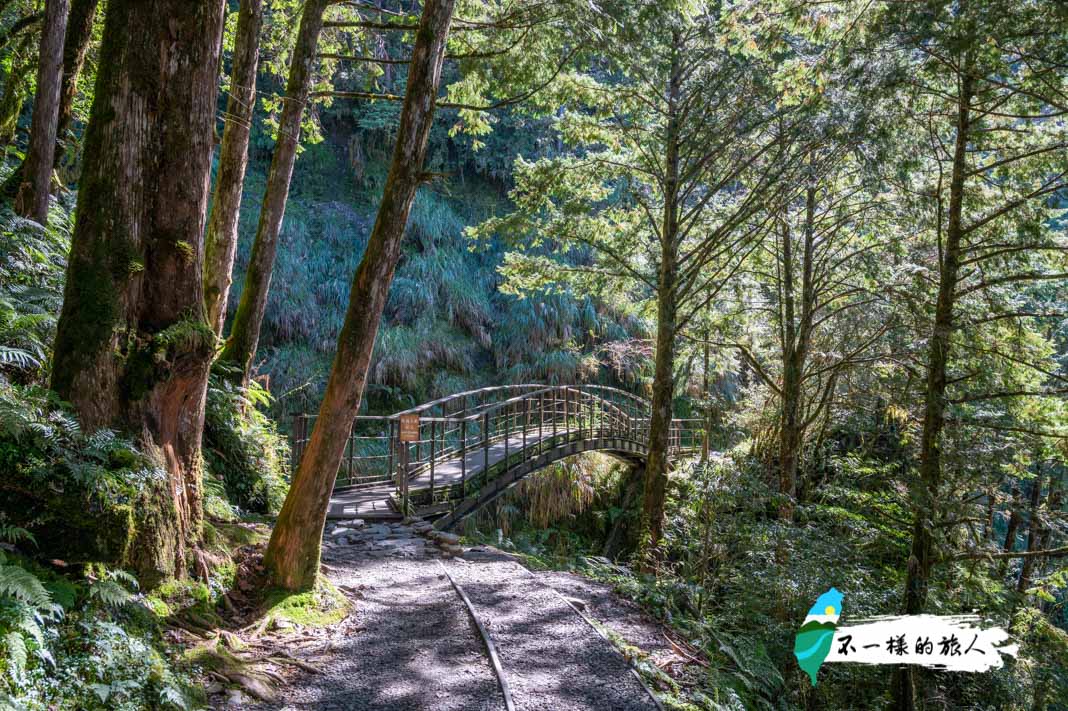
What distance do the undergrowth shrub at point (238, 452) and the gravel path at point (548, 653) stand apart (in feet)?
8.24

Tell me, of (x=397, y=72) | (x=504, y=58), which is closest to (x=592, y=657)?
(x=504, y=58)

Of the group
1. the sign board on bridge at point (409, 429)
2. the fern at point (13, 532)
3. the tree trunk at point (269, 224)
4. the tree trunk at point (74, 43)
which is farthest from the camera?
the sign board on bridge at point (409, 429)

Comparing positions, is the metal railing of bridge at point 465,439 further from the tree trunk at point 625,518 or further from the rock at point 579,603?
the rock at point 579,603

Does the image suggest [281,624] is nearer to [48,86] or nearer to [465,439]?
[48,86]

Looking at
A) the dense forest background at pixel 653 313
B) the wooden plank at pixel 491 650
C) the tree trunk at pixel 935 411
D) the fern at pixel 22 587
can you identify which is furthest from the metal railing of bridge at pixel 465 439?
the fern at pixel 22 587

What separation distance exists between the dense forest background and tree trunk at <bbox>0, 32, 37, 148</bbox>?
0.23 ft

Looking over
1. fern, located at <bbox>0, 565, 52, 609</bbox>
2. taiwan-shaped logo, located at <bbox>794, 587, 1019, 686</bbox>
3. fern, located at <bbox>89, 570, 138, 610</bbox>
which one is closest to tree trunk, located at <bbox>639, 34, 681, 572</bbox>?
taiwan-shaped logo, located at <bbox>794, 587, 1019, 686</bbox>

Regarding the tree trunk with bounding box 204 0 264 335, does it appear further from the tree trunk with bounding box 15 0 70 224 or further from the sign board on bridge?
the sign board on bridge

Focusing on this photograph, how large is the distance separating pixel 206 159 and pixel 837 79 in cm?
734

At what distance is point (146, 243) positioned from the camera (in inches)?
163

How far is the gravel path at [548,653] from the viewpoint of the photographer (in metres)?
4.03

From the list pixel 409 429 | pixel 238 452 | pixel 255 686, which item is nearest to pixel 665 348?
pixel 409 429

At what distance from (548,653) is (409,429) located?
15.2 ft

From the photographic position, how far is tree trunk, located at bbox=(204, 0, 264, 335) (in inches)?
274
